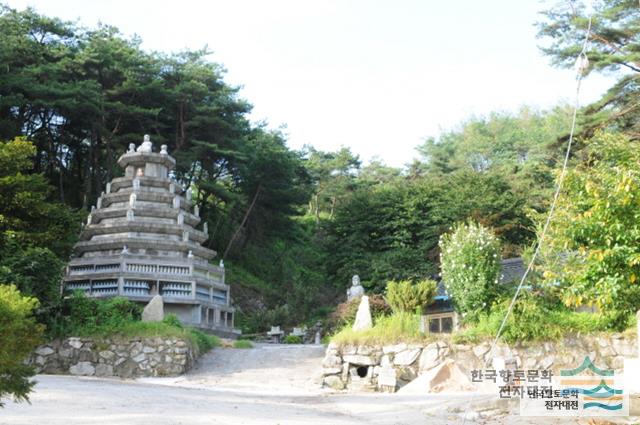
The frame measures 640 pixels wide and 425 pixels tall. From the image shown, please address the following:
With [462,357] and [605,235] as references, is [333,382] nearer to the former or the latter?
[462,357]

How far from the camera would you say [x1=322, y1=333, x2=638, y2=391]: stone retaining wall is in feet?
53.7

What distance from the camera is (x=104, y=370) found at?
17.3 metres

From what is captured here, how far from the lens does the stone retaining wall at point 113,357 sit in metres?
17.3

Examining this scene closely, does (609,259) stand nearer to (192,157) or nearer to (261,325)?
(261,325)

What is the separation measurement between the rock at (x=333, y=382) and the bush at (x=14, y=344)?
9572 millimetres

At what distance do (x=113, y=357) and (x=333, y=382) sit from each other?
217 inches

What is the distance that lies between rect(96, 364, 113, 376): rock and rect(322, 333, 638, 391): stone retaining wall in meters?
5.28

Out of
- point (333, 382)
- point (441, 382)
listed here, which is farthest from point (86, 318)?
point (441, 382)

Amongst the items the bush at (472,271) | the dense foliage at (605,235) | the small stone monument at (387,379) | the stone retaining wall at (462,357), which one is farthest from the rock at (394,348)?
the dense foliage at (605,235)

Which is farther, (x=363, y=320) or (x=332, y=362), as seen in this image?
(x=363, y=320)

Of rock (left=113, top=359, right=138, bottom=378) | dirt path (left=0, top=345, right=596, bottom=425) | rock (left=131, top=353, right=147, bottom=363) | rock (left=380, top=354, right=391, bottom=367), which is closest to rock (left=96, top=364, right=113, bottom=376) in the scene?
rock (left=113, top=359, right=138, bottom=378)

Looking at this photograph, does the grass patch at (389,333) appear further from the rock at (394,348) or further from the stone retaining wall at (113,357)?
the stone retaining wall at (113,357)

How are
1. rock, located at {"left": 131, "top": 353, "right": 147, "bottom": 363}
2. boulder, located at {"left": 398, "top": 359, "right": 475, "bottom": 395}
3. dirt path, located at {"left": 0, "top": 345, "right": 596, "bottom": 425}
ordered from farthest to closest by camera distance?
rock, located at {"left": 131, "top": 353, "right": 147, "bottom": 363} → boulder, located at {"left": 398, "top": 359, "right": 475, "bottom": 395} → dirt path, located at {"left": 0, "top": 345, "right": 596, "bottom": 425}

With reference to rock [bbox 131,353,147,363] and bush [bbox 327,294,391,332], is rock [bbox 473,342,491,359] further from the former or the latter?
rock [bbox 131,353,147,363]
